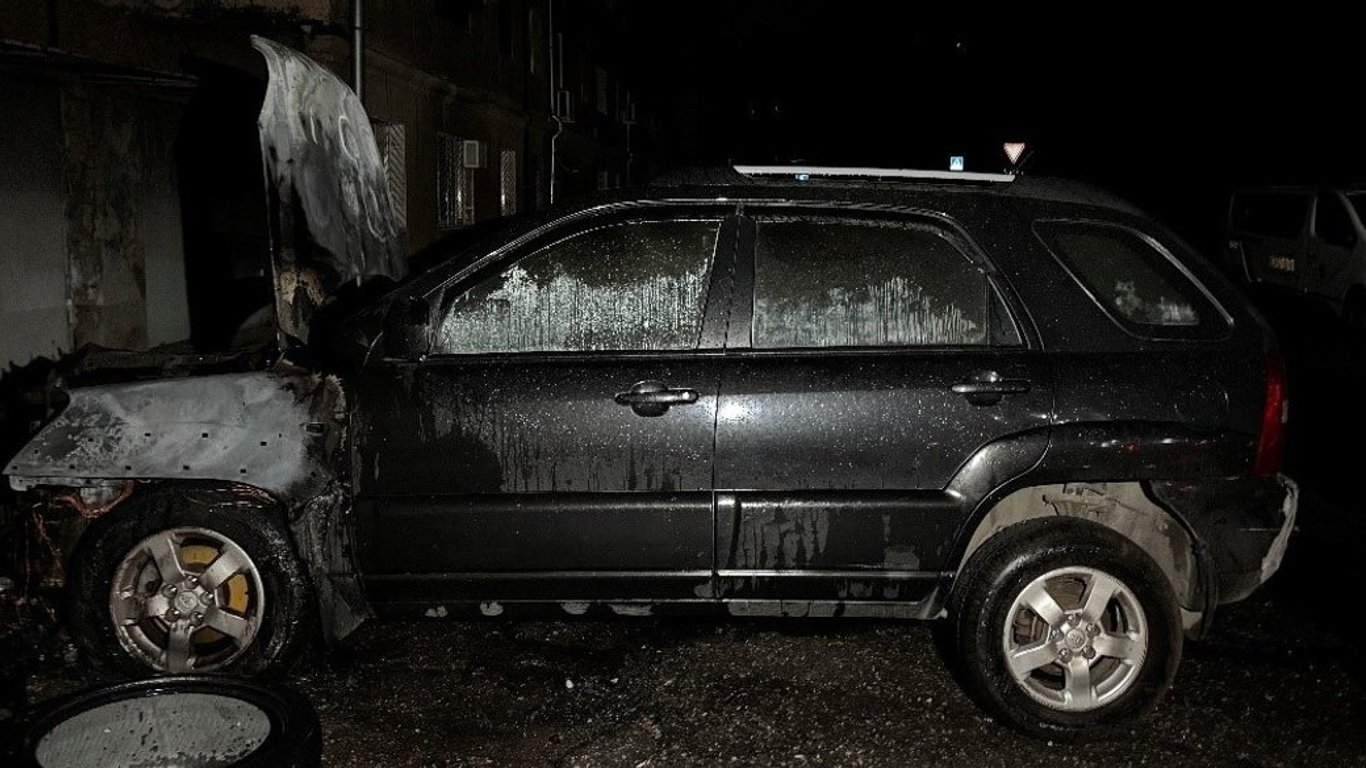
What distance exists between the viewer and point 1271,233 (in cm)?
1642

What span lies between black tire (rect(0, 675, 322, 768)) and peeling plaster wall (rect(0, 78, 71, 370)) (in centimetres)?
563

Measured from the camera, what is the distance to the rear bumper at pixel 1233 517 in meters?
3.75

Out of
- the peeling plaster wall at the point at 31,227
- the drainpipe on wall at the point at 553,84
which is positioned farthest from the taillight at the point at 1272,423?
the drainpipe on wall at the point at 553,84

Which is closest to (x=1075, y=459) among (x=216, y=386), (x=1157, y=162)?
(x=216, y=386)

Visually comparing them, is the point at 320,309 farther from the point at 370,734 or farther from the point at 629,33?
the point at 629,33

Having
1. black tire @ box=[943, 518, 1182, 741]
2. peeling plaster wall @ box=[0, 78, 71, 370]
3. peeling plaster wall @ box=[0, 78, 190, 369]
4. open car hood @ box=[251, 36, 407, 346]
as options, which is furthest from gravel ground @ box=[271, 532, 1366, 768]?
peeling plaster wall @ box=[0, 78, 190, 369]

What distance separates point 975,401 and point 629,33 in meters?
26.6

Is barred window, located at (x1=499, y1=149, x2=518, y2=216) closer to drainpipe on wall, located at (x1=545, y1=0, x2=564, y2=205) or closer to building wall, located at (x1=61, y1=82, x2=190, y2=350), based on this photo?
drainpipe on wall, located at (x1=545, y1=0, x2=564, y2=205)

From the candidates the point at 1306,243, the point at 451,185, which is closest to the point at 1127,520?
the point at 451,185

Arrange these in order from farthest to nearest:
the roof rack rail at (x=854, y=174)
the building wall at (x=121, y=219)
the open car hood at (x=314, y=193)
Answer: the building wall at (x=121, y=219), the open car hood at (x=314, y=193), the roof rack rail at (x=854, y=174)

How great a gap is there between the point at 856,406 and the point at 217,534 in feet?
7.32

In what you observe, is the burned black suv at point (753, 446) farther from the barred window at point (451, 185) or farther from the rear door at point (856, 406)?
the barred window at point (451, 185)

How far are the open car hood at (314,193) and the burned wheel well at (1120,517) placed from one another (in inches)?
108

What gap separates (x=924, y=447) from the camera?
369 centimetres
